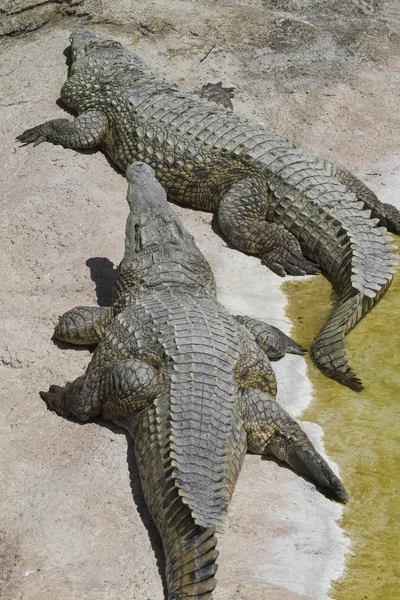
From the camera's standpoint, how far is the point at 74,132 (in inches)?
303

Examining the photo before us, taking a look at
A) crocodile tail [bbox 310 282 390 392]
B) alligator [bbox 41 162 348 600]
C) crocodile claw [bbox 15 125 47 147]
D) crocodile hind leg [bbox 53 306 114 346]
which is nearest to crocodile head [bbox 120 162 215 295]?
alligator [bbox 41 162 348 600]

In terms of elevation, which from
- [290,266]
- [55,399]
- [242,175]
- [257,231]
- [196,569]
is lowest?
[290,266]

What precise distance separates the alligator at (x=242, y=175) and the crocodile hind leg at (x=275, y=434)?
1.17 meters

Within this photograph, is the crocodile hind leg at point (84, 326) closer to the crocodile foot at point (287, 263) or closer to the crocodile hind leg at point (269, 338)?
the crocodile hind leg at point (269, 338)

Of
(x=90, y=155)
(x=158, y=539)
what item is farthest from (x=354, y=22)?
(x=158, y=539)

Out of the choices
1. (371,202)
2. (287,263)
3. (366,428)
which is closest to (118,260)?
(287,263)

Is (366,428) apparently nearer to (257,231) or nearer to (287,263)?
(287,263)

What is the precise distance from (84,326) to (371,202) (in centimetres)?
305

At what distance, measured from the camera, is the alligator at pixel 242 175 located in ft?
21.6

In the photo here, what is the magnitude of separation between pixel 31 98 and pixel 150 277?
3925mm

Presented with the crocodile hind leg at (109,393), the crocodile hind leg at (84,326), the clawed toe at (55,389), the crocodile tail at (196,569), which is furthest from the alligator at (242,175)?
the crocodile tail at (196,569)

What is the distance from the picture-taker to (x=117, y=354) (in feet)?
16.3

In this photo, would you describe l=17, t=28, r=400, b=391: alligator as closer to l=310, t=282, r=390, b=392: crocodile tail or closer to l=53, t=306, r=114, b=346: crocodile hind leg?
l=310, t=282, r=390, b=392: crocodile tail

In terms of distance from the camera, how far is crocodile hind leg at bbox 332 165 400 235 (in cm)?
723
